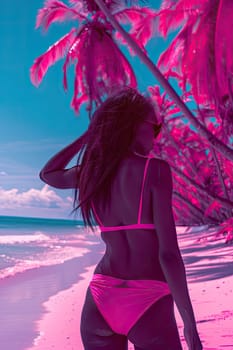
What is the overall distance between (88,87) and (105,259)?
475 inches

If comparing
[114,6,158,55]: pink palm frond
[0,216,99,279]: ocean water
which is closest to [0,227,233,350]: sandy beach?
[0,216,99,279]: ocean water

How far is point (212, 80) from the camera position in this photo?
8945 mm

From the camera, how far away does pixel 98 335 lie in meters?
1.70

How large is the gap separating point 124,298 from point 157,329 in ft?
0.49

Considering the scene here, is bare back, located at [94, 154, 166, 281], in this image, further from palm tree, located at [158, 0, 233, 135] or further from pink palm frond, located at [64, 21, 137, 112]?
pink palm frond, located at [64, 21, 137, 112]

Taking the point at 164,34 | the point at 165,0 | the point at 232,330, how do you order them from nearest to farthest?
the point at 232,330 < the point at 165,0 < the point at 164,34

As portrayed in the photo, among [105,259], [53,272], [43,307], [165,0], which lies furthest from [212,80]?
[105,259]

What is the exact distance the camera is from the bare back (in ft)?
5.25

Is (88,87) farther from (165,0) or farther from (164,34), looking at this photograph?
(165,0)

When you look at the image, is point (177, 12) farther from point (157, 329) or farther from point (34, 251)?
point (34, 251)

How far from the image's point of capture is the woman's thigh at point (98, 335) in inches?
66.5

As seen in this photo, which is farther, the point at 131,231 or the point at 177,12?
the point at 177,12

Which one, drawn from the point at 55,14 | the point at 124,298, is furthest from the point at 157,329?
the point at 55,14

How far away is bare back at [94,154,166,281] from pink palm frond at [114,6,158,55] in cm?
974
